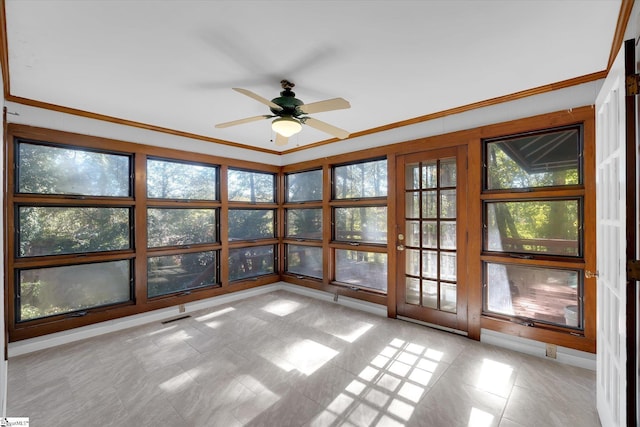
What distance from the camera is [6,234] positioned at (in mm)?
2684

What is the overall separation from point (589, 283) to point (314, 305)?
3.25 meters

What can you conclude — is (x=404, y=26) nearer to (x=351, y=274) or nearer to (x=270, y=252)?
(x=351, y=274)

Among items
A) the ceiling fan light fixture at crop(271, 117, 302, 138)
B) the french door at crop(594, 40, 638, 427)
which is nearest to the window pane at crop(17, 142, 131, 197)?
the ceiling fan light fixture at crop(271, 117, 302, 138)

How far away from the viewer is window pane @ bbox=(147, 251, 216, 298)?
382cm

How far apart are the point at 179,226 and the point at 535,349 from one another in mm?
4657

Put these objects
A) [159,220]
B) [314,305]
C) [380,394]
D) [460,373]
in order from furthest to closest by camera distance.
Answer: [314,305], [159,220], [460,373], [380,394]

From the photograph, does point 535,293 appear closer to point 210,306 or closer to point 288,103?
point 288,103

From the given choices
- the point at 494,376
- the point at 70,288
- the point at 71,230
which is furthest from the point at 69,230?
the point at 494,376

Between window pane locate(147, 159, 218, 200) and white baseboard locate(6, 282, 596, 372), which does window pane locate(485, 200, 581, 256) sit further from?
window pane locate(147, 159, 218, 200)

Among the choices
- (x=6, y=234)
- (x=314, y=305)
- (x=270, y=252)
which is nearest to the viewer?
(x=6, y=234)

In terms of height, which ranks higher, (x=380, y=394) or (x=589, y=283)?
(x=589, y=283)

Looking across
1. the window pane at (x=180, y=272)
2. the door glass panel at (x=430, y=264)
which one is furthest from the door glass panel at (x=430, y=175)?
the window pane at (x=180, y=272)

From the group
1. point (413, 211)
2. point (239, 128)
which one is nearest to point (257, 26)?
point (239, 128)

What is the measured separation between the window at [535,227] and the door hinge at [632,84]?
1571mm
